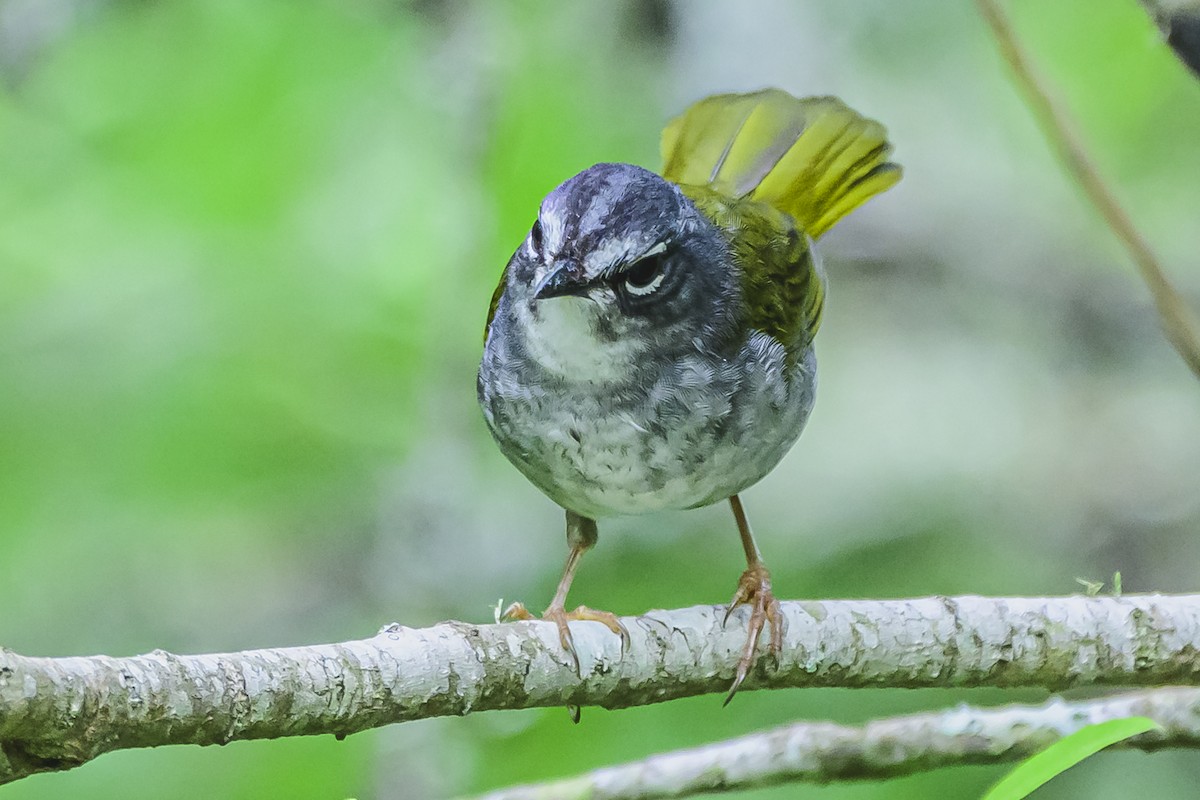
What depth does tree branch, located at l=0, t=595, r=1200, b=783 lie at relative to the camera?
2.00 m

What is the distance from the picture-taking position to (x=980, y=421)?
634cm

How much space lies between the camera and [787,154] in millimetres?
4410

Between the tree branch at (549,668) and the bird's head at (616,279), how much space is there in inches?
28.0

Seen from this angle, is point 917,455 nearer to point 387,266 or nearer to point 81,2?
point 387,266

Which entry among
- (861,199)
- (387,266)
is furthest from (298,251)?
(861,199)

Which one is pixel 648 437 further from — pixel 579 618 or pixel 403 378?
pixel 403 378

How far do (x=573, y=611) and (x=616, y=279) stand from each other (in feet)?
2.91

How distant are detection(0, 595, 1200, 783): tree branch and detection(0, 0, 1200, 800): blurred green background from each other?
5.01 ft

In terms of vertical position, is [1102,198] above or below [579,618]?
above

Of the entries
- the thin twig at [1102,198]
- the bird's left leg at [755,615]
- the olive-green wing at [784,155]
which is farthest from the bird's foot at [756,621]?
the olive-green wing at [784,155]

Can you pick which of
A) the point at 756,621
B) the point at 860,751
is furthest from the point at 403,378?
the point at 860,751

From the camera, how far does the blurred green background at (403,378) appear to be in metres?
4.74

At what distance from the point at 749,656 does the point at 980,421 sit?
12.0ft

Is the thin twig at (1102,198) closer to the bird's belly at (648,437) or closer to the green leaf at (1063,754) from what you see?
the green leaf at (1063,754)
